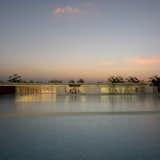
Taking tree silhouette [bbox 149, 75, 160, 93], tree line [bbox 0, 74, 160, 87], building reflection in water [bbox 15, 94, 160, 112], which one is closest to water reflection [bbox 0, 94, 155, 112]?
building reflection in water [bbox 15, 94, 160, 112]

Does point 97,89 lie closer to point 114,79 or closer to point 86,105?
point 114,79

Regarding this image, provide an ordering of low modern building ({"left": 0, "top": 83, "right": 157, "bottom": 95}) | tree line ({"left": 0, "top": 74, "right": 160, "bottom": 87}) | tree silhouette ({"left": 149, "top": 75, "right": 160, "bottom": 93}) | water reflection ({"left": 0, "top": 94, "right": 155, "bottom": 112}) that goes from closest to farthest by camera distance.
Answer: water reflection ({"left": 0, "top": 94, "right": 155, "bottom": 112})
low modern building ({"left": 0, "top": 83, "right": 157, "bottom": 95})
tree silhouette ({"left": 149, "top": 75, "right": 160, "bottom": 93})
tree line ({"left": 0, "top": 74, "right": 160, "bottom": 87})

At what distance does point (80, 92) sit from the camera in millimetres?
18656

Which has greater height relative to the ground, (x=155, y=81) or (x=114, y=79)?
(x=114, y=79)

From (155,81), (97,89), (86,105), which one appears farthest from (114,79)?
(86,105)

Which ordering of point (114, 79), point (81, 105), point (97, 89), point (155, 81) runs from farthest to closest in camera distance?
point (114, 79), point (155, 81), point (97, 89), point (81, 105)

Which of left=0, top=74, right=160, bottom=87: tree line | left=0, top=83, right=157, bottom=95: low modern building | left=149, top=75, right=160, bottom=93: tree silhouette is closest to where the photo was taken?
left=0, top=83, right=157, bottom=95: low modern building

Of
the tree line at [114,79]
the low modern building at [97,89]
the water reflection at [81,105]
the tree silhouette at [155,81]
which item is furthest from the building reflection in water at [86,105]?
the tree silhouette at [155,81]

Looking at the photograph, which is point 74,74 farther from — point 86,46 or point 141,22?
point 141,22

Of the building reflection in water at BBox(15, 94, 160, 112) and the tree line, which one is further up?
the tree line

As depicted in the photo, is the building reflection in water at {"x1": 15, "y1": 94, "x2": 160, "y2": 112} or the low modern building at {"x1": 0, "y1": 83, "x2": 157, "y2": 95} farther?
the low modern building at {"x1": 0, "y1": 83, "x2": 157, "y2": 95}

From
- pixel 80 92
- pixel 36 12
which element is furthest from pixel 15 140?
pixel 80 92

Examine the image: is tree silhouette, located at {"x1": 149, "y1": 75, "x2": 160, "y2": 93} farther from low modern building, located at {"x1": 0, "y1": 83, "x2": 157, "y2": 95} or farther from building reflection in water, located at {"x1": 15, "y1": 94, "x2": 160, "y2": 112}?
building reflection in water, located at {"x1": 15, "y1": 94, "x2": 160, "y2": 112}

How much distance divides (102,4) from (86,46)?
3688 mm
